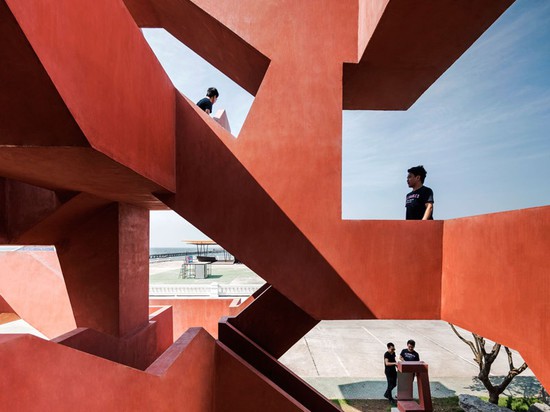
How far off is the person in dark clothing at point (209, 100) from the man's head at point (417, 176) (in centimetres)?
366

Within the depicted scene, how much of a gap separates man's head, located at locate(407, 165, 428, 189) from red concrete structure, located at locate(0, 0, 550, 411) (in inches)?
28.0

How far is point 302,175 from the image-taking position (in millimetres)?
4348

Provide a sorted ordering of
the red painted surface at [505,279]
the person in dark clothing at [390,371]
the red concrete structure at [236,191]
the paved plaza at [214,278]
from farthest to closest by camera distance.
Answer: the paved plaza at [214,278] → the person in dark clothing at [390,371] → the red painted surface at [505,279] → the red concrete structure at [236,191]

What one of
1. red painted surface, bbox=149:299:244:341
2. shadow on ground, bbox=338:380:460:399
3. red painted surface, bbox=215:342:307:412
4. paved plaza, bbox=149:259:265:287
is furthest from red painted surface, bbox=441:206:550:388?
paved plaza, bbox=149:259:265:287

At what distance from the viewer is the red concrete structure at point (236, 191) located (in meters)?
2.08

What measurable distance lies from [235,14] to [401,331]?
46.7 ft

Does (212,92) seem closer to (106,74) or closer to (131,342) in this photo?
(106,74)

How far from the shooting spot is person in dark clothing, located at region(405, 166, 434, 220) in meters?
4.42

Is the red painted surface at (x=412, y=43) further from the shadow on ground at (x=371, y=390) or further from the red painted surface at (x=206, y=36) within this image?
the shadow on ground at (x=371, y=390)

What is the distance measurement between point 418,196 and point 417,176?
310mm

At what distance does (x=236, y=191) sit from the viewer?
14.3 feet

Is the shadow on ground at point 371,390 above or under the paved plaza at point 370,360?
above

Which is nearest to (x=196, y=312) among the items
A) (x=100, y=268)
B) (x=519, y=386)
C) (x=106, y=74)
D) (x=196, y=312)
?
(x=196, y=312)

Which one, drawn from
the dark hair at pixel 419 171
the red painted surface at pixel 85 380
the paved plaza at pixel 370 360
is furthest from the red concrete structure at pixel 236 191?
the paved plaza at pixel 370 360
